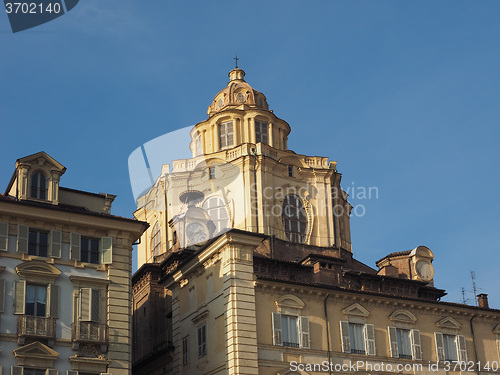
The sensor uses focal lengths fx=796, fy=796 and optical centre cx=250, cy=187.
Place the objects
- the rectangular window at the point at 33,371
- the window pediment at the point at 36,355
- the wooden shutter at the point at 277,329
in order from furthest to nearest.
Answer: the wooden shutter at the point at 277,329 < the rectangular window at the point at 33,371 < the window pediment at the point at 36,355

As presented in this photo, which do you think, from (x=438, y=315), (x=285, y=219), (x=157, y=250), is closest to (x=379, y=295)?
(x=438, y=315)

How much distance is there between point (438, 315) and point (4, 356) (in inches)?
1069

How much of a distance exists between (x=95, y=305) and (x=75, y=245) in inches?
122

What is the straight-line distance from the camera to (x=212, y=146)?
7012 cm

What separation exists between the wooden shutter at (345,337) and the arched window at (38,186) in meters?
18.3

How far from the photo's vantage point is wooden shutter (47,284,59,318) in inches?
1426

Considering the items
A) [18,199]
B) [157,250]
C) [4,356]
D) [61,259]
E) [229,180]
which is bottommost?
[4,356]

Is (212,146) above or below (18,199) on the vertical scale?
above

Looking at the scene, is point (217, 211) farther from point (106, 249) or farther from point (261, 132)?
point (106, 249)

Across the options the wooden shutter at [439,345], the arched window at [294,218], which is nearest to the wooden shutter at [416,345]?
the wooden shutter at [439,345]

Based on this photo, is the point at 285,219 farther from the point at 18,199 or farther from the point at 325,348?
the point at 18,199

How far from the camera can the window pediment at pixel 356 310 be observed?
46062 mm

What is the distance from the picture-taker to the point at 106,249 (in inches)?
1524

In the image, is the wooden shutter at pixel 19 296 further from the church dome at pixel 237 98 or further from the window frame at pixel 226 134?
the church dome at pixel 237 98
